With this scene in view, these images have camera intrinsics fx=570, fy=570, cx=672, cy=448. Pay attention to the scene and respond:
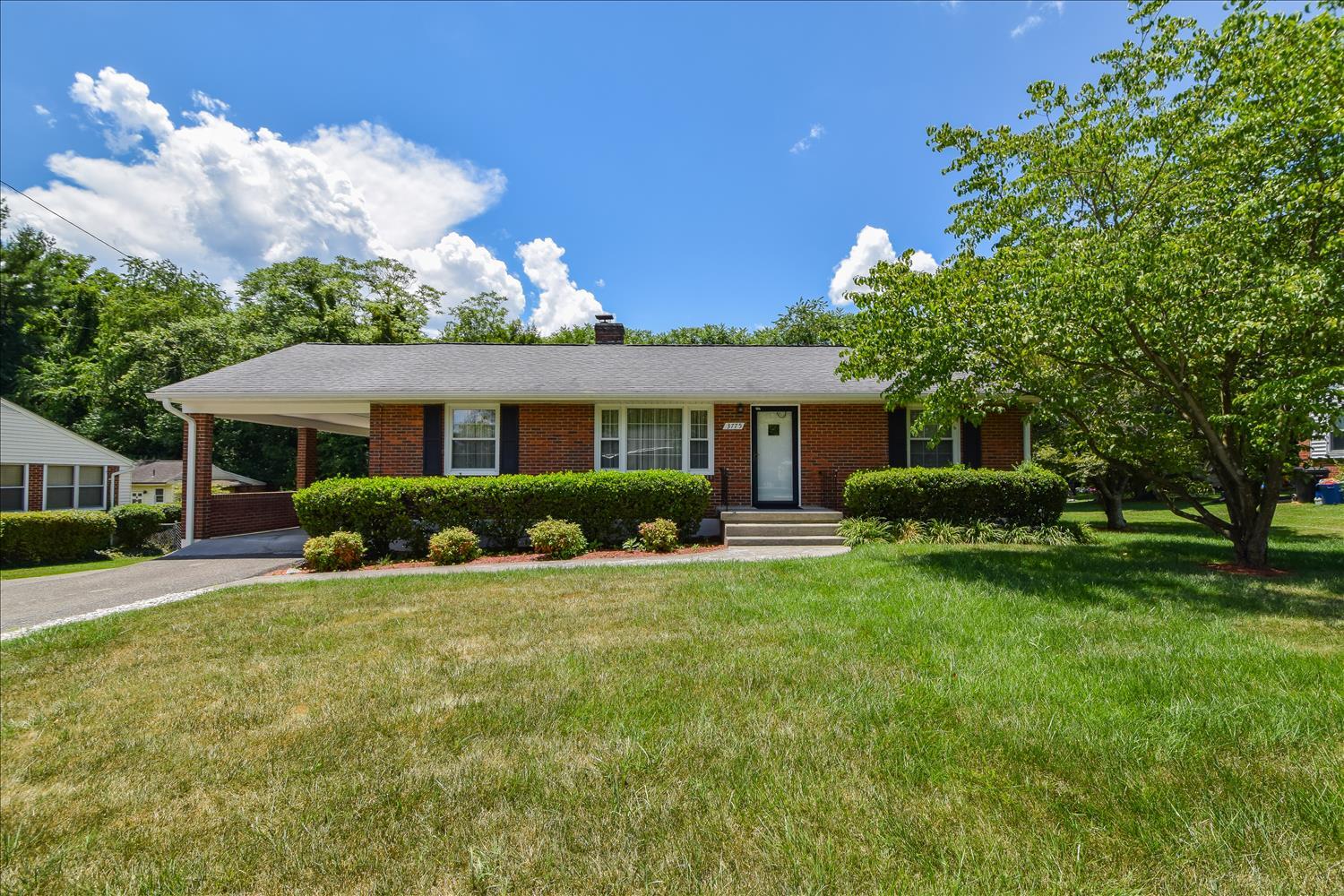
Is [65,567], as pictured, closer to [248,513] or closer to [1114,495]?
[248,513]

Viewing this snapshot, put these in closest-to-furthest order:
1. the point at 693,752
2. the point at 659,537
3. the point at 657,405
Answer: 1. the point at 693,752
2. the point at 659,537
3. the point at 657,405

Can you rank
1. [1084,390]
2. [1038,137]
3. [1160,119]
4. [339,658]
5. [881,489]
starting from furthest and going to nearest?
[881,489] → [1038,137] → [1160,119] → [1084,390] → [339,658]

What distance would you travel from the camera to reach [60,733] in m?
3.10

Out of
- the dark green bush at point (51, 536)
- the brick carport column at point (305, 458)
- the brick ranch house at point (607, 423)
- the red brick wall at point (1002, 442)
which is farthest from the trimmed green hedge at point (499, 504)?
the dark green bush at point (51, 536)

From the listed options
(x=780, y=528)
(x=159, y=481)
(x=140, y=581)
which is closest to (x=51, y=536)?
(x=140, y=581)

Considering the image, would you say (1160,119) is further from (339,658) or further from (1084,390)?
(339,658)

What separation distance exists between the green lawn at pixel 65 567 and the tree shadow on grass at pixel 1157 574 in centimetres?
1464

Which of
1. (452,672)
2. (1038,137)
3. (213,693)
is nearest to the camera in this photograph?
(213,693)

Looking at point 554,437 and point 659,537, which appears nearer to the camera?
point 659,537

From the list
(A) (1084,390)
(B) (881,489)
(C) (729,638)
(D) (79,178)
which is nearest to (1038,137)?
(A) (1084,390)

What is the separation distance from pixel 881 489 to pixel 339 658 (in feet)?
28.0

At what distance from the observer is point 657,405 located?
11609 mm

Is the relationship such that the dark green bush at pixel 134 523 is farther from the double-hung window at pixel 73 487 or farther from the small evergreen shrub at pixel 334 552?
the small evergreen shrub at pixel 334 552

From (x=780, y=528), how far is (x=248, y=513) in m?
12.9
